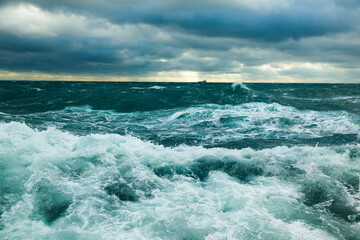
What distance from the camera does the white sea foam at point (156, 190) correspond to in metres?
4.62

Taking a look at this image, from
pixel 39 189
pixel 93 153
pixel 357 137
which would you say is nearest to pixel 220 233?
pixel 39 189

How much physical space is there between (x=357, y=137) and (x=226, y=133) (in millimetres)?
6015

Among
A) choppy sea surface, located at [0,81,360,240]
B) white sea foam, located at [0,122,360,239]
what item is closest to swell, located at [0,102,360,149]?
choppy sea surface, located at [0,81,360,240]

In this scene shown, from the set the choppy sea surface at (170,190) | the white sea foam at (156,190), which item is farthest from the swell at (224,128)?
the white sea foam at (156,190)

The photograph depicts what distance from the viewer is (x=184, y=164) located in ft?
25.3

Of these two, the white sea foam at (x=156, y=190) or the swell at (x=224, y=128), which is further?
the swell at (x=224, y=128)

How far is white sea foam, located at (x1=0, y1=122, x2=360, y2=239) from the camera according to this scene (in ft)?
15.2

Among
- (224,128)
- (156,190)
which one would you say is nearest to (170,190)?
(156,190)

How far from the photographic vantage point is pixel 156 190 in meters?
6.25

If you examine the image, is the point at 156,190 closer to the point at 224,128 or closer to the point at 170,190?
the point at 170,190

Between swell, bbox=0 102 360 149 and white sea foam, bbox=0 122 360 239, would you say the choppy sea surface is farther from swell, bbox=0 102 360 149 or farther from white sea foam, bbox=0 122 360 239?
swell, bbox=0 102 360 149

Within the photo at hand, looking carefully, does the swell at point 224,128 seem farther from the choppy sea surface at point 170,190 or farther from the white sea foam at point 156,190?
the white sea foam at point 156,190

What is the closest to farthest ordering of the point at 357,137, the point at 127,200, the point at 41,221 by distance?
the point at 41,221
the point at 127,200
the point at 357,137

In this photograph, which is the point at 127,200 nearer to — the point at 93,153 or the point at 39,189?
the point at 39,189
